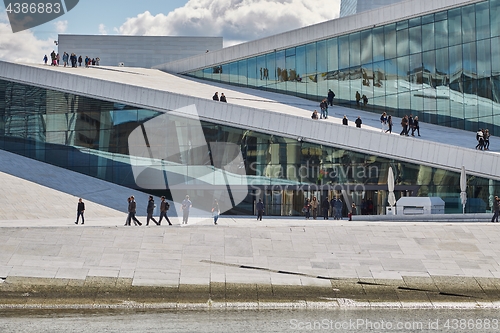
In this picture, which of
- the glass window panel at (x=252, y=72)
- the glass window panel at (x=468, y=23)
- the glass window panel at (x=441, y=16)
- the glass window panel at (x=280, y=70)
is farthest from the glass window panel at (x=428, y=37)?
the glass window panel at (x=252, y=72)

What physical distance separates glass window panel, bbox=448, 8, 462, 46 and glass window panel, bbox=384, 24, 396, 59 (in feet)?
11.3

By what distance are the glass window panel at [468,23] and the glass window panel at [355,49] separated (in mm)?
6609

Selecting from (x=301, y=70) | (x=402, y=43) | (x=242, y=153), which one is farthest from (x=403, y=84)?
(x=242, y=153)

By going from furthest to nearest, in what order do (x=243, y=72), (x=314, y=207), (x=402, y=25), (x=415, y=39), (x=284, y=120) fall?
(x=243, y=72) → (x=402, y=25) → (x=415, y=39) → (x=284, y=120) → (x=314, y=207)

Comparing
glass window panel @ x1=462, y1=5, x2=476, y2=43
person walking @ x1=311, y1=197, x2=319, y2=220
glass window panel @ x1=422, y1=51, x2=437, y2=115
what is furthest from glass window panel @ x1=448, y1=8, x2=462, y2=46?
person walking @ x1=311, y1=197, x2=319, y2=220

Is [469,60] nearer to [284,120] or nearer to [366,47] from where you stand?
[366,47]

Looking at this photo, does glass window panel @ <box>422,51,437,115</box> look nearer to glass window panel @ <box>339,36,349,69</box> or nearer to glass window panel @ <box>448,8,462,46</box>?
glass window panel @ <box>448,8,462,46</box>

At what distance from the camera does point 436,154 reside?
36.2 meters

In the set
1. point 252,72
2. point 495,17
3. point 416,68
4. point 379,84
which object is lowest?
point 379,84

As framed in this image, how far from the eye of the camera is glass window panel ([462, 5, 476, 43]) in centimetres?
4191

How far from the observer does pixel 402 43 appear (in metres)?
45.0

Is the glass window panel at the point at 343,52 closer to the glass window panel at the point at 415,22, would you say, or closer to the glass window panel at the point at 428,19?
the glass window panel at the point at 415,22

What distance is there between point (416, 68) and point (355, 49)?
13.8ft

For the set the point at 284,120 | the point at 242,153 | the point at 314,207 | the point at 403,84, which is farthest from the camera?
the point at 403,84
